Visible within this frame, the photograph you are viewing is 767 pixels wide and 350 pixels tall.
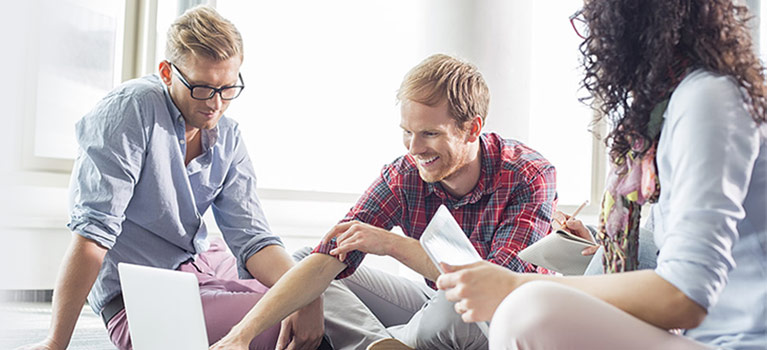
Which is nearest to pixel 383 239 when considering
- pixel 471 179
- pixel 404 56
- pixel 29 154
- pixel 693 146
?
pixel 471 179

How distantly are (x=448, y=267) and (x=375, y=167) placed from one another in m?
2.83

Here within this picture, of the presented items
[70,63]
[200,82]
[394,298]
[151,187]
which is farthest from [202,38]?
[70,63]

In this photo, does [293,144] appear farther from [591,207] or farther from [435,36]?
[591,207]

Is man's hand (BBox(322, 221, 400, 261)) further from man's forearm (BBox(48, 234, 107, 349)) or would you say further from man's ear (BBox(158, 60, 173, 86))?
man's ear (BBox(158, 60, 173, 86))

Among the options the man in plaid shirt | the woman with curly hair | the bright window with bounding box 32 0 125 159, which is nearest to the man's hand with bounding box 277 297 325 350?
the man in plaid shirt

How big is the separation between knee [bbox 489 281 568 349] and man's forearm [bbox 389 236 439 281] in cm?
67

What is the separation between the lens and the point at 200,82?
1.78m

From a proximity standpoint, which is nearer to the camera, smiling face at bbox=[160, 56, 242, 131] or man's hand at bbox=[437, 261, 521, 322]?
man's hand at bbox=[437, 261, 521, 322]

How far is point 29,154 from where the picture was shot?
301cm

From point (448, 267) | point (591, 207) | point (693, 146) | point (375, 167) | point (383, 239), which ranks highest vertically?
point (693, 146)

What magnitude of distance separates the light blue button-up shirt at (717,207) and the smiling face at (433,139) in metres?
0.79

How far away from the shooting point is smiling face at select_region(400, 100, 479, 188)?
5.53 feet

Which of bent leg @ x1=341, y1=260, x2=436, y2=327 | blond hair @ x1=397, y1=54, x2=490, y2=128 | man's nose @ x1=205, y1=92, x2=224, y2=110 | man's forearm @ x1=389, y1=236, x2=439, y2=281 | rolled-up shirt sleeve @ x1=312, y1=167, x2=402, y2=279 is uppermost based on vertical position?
blond hair @ x1=397, y1=54, x2=490, y2=128

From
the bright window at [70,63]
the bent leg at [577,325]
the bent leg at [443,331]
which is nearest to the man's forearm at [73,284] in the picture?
the bent leg at [443,331]
